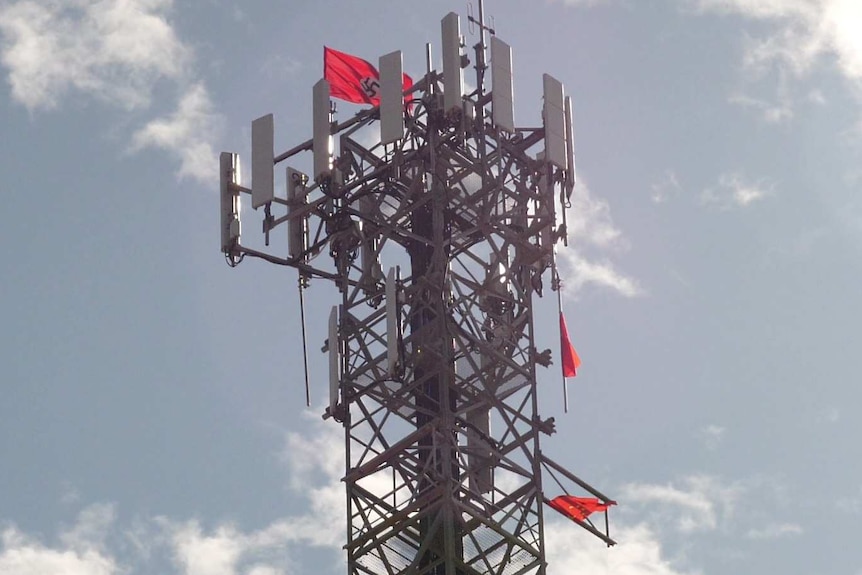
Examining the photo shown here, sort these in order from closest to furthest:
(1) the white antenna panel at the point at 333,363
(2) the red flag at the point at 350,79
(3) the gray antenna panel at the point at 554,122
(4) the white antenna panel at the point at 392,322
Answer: (4) the white antenna panel at the point at 392,322 → (1) the white antenna panel at the point at 333,363 → (3) the gray antenna panel at the point at 554,122 → (2) the red flag at the point at 350,79

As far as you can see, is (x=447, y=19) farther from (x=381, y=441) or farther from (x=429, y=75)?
(x=381, y=441)

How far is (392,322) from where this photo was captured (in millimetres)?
77000

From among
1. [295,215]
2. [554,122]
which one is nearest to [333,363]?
[295,215]

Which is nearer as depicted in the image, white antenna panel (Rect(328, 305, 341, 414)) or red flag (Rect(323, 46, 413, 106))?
white antenna panel (Rect(328, 305, 341, 414))

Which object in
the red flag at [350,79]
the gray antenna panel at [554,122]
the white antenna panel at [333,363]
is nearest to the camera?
the white antenna panel at [333,363]

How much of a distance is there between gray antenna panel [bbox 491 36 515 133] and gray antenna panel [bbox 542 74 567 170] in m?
1.52

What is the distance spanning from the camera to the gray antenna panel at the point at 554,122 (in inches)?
3187

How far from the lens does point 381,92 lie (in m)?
80.4

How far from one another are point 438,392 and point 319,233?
6752 mm

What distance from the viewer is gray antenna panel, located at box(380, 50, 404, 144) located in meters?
79.6

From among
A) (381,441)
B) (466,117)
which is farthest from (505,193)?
(381,441)

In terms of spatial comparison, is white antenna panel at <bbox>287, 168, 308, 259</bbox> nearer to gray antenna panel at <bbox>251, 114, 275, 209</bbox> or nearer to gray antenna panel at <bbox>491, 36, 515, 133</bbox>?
gray antenna panel at <bbox>251, 114, 275, 209</bbox>

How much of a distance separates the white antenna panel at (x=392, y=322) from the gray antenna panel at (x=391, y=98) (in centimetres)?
446

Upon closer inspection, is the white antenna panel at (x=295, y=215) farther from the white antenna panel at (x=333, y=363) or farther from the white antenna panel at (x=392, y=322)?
the white antenna panel at (x=392, y=322)
